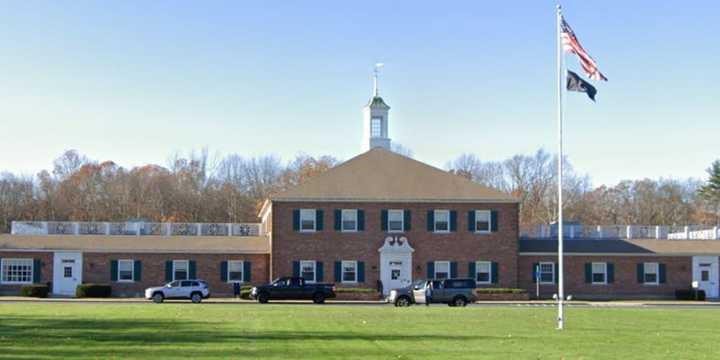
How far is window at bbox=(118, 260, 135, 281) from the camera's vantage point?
202 ft

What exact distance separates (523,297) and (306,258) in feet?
42.8

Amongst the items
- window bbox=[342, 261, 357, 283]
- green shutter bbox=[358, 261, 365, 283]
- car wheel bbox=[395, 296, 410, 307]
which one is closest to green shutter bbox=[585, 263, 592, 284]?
green shutter bbox=[358, 261, 365, 283]

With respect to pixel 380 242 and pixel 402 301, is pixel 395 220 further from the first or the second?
pixel 402 301

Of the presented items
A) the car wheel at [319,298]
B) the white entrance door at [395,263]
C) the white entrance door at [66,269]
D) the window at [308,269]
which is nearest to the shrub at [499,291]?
the white entrance door at [395,263]

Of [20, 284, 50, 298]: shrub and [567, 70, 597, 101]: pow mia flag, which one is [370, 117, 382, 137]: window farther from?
[567, 70, 597, 101]: pow mia flag

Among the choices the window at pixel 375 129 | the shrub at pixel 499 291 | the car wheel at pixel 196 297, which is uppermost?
the window at pixel 375 129

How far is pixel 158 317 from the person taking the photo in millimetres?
34688

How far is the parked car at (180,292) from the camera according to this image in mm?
54312

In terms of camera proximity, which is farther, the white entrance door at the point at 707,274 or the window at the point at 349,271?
the white entrance door at the point at 707,274

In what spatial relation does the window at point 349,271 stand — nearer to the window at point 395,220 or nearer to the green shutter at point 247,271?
the window at point 395,220

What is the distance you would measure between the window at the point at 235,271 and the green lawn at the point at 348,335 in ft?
80.1

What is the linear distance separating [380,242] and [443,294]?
12.4 metres

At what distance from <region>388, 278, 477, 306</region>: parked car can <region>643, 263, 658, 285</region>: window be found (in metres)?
18.5

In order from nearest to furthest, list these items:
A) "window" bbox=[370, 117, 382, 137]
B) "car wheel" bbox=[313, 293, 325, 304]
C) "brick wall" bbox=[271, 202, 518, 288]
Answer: "car wheel" bbox=[313, 293, 325, 304], "brick wall" bbox=[271, 202, 518, 288], "window" bbox=[370, 117, 382, 137]
